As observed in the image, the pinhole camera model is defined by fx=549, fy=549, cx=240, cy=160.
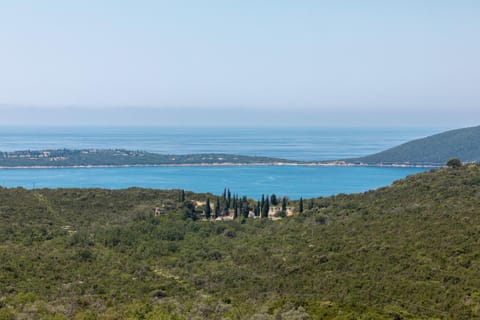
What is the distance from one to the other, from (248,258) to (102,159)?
5963 inches

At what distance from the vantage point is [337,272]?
107 ft

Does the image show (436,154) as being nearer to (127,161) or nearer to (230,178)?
(230,178)

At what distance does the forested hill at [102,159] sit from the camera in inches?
6806

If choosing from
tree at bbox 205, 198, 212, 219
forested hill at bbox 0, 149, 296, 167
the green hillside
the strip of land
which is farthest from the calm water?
the green hillside

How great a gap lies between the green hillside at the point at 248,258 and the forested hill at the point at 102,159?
11927cm

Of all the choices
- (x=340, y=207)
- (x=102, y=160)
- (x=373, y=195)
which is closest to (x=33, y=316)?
(x=340, y=207)

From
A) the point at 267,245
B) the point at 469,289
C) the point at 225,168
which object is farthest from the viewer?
the point at 225,168

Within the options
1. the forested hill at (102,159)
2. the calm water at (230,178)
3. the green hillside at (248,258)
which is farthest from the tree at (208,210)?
the forested hill at (102,159)

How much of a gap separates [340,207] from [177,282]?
25934 mm

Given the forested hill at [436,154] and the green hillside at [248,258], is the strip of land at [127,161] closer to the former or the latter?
the forested hill at [436,154]

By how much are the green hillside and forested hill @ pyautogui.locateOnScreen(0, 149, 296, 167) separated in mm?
119270

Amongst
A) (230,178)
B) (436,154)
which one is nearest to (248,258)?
(230,178)

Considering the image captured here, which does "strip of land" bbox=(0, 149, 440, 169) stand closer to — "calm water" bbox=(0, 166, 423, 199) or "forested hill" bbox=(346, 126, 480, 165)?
"forested hill" bbox=(346, 126, 480, 165)

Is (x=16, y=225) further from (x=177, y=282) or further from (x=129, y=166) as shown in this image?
(x=129, y=166)
